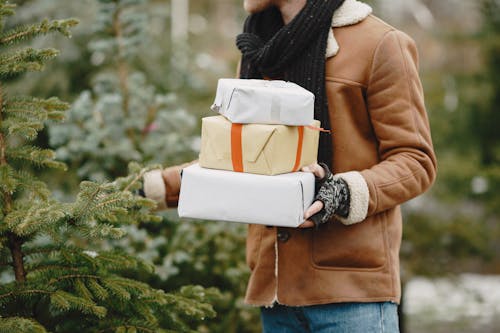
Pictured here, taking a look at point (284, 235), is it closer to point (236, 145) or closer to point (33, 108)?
point (236, 145)

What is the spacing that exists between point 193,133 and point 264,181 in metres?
2.64

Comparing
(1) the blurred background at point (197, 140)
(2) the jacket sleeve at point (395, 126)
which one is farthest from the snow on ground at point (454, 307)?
(2) the jacket sleeve at point (395, 126)

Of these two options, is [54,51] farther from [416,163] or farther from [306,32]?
[416,163]

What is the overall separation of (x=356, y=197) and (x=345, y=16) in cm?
59

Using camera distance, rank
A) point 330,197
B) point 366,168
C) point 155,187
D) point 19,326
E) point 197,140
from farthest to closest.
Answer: point 197,140, point 155,187, point 366,168, point 330,197, point 19,326

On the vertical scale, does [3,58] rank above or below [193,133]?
above

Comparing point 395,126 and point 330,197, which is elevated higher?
point 395,126

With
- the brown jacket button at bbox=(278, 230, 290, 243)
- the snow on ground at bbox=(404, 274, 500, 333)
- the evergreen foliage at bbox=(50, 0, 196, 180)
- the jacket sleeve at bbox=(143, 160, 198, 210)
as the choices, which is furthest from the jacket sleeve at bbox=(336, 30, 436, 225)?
the snow on ground at bbox=(404, 274, 500, 333)

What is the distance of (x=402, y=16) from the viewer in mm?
8438

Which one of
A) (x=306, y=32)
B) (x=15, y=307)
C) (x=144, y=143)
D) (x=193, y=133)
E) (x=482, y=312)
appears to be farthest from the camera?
(x=482, y=312)

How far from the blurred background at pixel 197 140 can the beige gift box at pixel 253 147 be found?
125cm

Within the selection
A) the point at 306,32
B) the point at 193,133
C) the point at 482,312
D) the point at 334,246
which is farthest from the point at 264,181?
the point at 482,312

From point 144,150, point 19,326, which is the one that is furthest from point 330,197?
point 144,150

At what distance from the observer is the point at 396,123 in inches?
76.1
